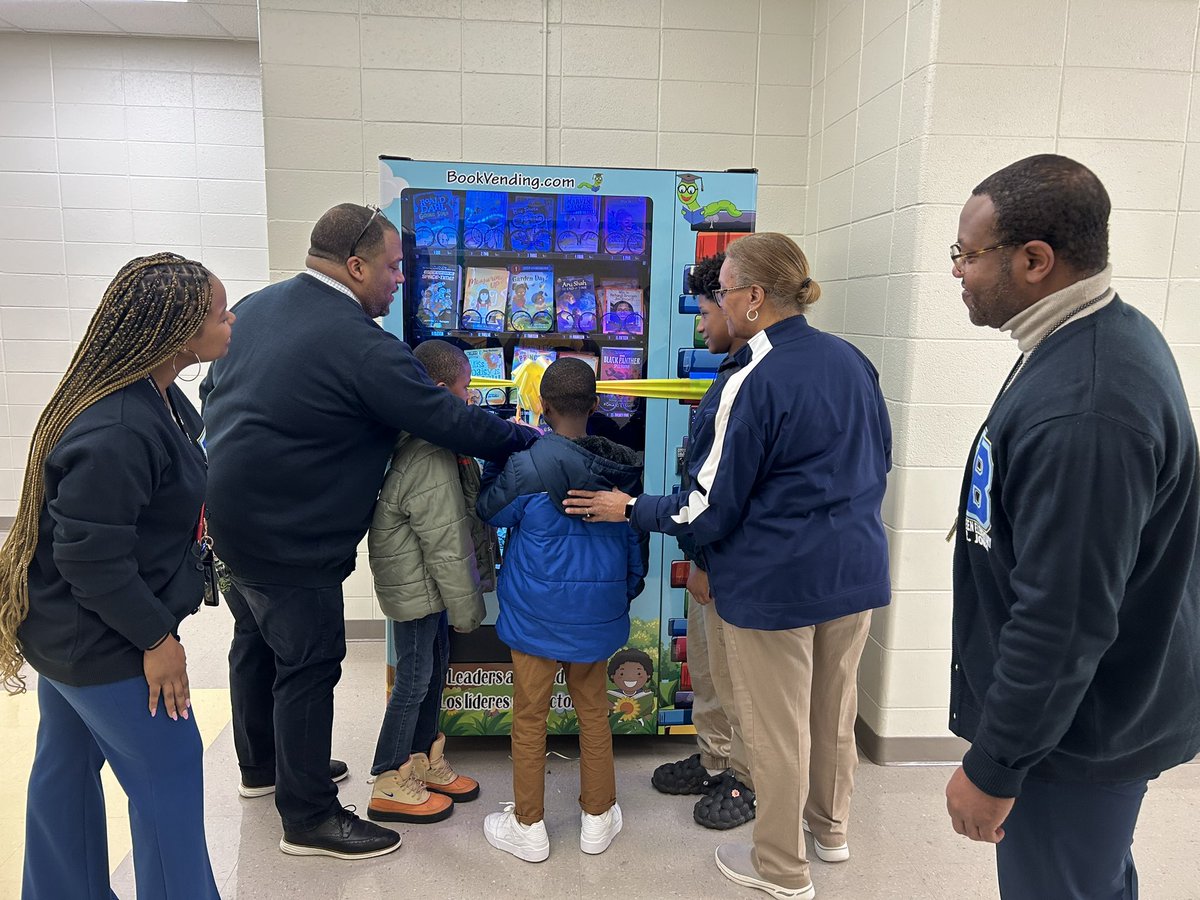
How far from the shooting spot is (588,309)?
101 inches

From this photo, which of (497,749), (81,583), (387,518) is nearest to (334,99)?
(387,518)

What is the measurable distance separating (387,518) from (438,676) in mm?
584

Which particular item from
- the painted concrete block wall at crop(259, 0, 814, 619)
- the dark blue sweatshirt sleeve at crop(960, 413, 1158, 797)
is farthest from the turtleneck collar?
the painted concrete block wall at crop(259, 0, 814, 619)

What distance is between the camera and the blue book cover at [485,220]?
2482mm

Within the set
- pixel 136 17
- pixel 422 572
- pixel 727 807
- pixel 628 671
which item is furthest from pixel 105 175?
pixel 727 807

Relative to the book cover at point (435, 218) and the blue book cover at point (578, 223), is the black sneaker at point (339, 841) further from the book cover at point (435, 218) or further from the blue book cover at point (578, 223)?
the blue book cover at point (578, 223)

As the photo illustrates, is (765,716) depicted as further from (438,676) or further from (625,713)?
(438,676)

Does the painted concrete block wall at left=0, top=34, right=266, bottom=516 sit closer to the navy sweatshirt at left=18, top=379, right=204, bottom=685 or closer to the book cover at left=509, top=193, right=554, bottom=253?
the book cover at left=509, top=193, right=554, bottom=253

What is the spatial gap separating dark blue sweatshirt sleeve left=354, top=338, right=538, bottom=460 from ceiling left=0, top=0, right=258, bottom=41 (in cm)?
305

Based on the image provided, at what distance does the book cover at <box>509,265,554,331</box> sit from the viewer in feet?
8.37

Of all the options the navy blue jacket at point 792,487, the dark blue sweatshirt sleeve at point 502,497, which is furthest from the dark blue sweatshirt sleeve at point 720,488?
the dark blue sweatshirt sleeve at point 502,497

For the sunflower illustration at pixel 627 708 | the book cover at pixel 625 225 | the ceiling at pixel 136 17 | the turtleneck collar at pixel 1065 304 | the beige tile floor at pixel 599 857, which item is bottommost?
the beige tile floor at pixel 599 857

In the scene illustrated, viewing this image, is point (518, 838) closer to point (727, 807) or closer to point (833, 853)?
point (727, 807)

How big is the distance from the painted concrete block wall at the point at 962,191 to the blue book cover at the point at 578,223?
1.01 metres
